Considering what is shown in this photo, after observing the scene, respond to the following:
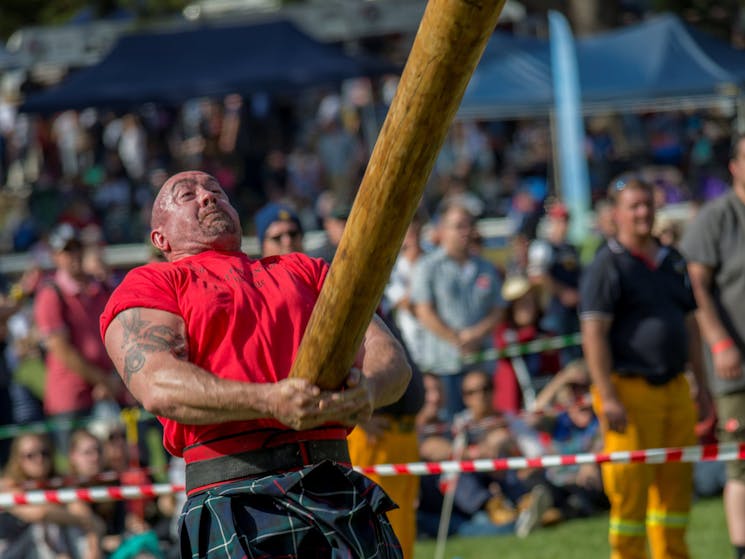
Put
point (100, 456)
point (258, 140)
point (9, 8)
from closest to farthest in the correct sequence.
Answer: point (100, 456) → point (258, 140) → point (9, 8)

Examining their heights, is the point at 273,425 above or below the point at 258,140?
above

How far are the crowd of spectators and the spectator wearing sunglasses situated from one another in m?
0.01

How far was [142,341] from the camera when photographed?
308 centimetres

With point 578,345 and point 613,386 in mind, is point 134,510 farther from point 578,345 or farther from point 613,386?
point 578,345

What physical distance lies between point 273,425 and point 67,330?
5.20 meters

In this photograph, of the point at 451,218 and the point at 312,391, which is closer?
the point at 312,391

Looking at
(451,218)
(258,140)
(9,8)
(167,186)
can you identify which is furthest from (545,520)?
(9,8)

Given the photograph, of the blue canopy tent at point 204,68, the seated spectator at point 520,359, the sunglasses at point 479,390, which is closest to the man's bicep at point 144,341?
the sunglasses at point 479,390

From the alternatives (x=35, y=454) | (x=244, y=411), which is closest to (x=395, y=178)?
(x=244, y=411)

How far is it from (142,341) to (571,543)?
470 centimetres

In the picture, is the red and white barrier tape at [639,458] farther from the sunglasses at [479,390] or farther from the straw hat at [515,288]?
the straw hat at [515,288]

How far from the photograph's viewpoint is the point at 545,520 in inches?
305

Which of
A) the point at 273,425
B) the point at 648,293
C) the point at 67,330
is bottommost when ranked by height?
the point at 67,330

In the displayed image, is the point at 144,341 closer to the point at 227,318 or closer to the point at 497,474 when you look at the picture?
the point at 227,318
